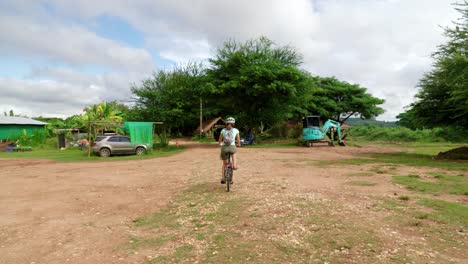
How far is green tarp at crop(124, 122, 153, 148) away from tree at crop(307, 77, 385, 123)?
82.7 feet

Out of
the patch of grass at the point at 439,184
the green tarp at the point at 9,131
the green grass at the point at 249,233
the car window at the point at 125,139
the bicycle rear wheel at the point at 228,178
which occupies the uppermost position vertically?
the green tarp at the point at 9,131

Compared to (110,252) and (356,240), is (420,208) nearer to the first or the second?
(356,240)

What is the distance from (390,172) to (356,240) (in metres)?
7.84

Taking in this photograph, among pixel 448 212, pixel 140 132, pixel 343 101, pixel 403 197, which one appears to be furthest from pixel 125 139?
pixel 343 101

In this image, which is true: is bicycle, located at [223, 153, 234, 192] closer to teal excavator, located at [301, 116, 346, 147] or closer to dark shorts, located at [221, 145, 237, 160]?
dark shorts, located at [221, 145, 237, 160]

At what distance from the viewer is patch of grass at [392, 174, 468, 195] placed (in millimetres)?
7716

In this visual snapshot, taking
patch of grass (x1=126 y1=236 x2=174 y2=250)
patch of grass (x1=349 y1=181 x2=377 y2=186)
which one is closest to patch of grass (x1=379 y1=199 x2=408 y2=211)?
patch of grass (x1=349 y1=181 x2=377 y2=186)

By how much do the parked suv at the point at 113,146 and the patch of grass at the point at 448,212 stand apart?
59.4ft

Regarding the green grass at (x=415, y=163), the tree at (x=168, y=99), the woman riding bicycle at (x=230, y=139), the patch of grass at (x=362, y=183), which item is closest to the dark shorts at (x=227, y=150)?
the woman riding bicycle at (x=230, y=139)

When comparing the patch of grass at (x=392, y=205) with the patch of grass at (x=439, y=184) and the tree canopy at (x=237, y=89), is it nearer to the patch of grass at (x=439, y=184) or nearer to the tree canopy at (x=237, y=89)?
the patch of grass at (x=439, y=184)

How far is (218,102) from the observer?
2984 centimetres

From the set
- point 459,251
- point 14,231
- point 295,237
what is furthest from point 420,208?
point 14,231

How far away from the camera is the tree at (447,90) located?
559 inches

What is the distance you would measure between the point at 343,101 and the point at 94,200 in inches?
1601
